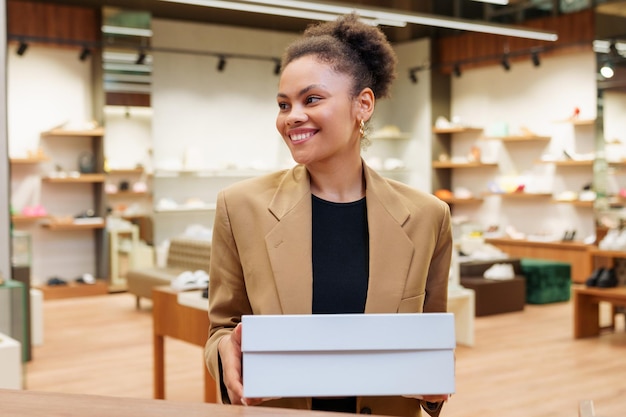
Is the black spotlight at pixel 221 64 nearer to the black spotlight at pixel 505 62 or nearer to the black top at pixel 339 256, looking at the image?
the black spotlight at pixel 505 62

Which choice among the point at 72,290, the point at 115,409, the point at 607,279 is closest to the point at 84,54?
the point at 72,290

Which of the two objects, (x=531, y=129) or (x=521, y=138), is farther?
(x=531, y=129)

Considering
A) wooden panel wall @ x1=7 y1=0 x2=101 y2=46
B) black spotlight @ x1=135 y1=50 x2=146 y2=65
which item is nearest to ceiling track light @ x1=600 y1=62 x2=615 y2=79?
black spotlight @ x1=135 y1=50 x2=146 y2=65

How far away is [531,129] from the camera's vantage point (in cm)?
1090

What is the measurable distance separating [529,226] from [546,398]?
6.34 meters

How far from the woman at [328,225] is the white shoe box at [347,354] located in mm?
160

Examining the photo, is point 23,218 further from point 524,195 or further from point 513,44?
point 513,44

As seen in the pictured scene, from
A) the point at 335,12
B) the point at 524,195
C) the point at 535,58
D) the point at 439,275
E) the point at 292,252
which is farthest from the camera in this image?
the point at 524,195

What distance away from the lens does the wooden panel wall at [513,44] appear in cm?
999

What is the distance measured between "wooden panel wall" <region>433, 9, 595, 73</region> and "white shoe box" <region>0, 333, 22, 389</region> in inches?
322

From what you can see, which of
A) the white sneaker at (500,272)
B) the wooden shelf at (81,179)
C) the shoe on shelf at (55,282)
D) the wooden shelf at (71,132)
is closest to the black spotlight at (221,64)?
the wooden shelf at (71,132)

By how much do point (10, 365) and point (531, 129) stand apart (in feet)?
27.8

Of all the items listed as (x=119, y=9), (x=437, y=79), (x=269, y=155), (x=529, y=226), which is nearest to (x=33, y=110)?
(x=119, y=9)

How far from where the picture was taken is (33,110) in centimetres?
953
